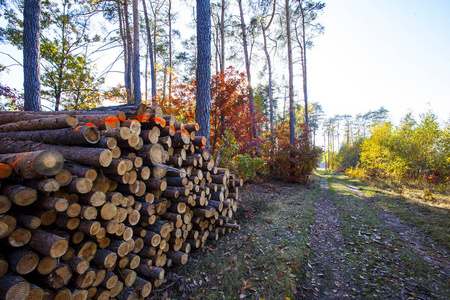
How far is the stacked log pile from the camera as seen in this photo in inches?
75.5

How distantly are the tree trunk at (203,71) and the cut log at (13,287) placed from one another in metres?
4.45

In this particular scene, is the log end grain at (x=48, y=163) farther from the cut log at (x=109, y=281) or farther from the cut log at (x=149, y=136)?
the cut log at (x=109, y=281)

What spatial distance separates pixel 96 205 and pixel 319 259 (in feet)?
13.5

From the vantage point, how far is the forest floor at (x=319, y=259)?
3.05 m

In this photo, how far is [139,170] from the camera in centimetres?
294

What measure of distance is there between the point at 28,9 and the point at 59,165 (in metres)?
7.31

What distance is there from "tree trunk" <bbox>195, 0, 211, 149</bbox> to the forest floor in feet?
9.19

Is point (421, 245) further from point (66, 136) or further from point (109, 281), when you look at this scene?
point (66, 136)

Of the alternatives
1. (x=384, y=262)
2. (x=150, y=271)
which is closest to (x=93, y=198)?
(x=150, y=271)

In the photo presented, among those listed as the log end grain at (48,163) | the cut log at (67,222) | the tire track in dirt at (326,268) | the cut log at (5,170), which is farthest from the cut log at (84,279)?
the tire track in dirt at (326,268)

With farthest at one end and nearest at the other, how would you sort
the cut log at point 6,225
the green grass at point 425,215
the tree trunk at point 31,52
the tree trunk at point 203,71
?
the tree trunk at point 31,52, the tree trunk at point 203,71, the green grass at point 425,215, the cut log at point 6,225

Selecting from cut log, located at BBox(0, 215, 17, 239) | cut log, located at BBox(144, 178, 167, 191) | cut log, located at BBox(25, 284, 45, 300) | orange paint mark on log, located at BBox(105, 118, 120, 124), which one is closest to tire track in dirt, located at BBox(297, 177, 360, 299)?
cut log, located at BBox(144, 178, 167, 191)

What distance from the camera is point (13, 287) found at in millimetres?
1659

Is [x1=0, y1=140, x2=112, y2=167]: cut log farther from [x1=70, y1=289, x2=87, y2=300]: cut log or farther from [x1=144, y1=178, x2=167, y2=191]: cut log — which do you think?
[x1=70, y1=289, x2=87, y2=300]: cut log
